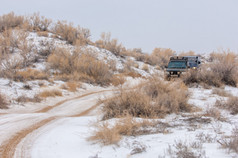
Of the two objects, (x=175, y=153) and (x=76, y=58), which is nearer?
(x=175, y=153)

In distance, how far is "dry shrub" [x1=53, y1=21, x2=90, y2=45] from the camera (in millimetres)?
23359

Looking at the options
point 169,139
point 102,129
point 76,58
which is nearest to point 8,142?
point 102,129

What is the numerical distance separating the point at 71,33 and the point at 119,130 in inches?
861

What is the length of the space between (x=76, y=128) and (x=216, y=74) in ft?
30.8

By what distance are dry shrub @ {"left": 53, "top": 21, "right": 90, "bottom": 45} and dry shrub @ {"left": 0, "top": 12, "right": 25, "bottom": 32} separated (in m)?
4.40

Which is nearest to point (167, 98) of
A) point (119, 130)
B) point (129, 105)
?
point (129, 105)

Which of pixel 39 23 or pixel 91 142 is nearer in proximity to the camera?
pixel 91 142

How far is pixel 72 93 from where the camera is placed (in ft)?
35.3

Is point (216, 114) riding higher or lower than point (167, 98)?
lower

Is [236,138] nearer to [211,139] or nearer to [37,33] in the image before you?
[211,139]

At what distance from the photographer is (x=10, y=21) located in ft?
74.7

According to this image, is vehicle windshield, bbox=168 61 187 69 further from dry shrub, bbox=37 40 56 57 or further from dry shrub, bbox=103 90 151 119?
dry shrub, bbox=37 40 56 57

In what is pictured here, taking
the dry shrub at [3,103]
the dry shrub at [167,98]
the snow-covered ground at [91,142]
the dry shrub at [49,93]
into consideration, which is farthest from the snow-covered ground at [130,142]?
the dry shrub at [49,93]

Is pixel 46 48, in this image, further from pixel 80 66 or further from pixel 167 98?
pixel 167 98
